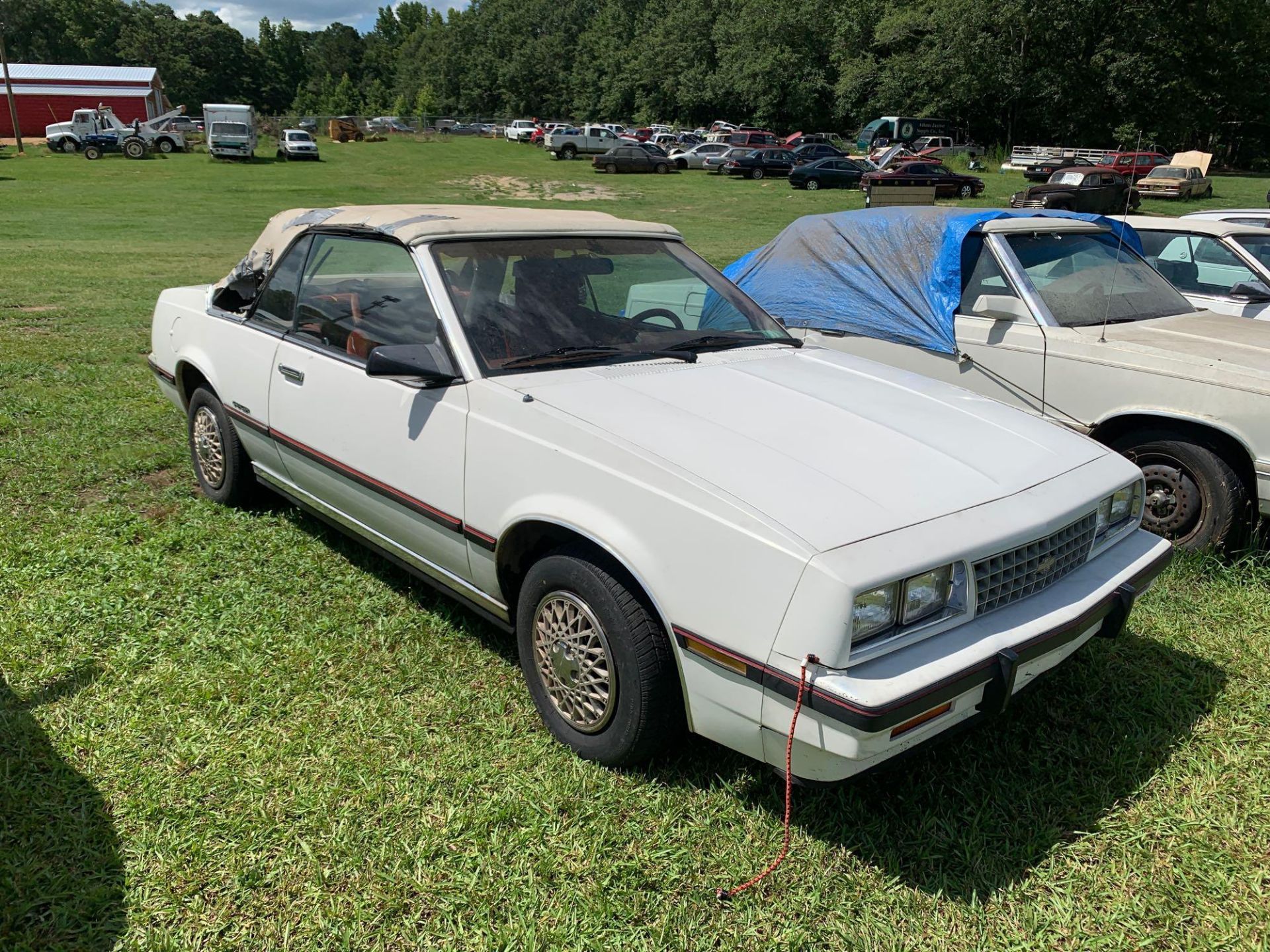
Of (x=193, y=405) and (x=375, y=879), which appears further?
(x=193, y=405)

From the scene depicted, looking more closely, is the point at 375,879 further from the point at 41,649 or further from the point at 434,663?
the point at 41,649

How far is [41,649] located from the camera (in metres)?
3.44

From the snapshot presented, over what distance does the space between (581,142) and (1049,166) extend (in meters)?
24.4

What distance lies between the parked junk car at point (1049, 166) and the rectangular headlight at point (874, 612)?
35.6 m

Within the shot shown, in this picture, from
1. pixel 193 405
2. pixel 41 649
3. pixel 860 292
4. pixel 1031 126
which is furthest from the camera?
pixel 1031 126

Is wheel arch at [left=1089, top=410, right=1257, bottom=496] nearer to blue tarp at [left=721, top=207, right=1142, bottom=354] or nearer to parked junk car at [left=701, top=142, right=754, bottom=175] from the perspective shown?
blue tarp at [left=721, top=207, right=1142, bottom=354]

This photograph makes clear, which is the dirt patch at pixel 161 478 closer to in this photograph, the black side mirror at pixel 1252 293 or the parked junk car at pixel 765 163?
the black side mirror at pixel 1252 293

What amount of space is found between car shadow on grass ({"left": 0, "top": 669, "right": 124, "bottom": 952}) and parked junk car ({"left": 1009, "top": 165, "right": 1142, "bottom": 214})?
1079cm

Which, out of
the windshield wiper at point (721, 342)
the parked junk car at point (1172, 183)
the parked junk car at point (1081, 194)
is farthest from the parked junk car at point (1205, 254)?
the parked junk car at point (1172, 183)

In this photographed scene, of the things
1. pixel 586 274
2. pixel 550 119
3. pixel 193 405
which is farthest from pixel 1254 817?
pixel 550 119

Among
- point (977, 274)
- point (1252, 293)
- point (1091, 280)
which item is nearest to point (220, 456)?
point (977, 274)

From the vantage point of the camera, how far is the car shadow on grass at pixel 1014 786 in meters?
2.55

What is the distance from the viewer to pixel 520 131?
62500 millimetres

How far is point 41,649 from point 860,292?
4740mm
